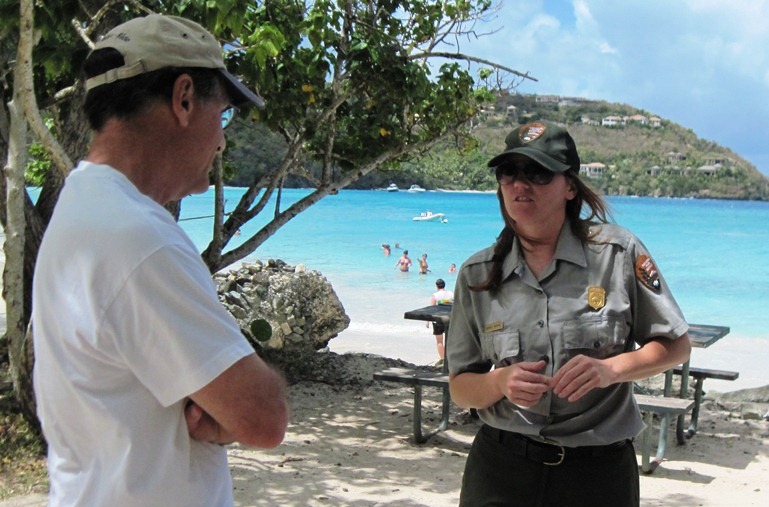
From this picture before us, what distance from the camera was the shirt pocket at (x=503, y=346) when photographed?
2.46m

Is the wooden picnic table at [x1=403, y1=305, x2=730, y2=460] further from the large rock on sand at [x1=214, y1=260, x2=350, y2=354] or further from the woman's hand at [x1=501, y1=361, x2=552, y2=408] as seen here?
the woman's hand at [x1=501, y1=361, x2=552, y2=408]

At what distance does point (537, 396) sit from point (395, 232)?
4973 centimetres

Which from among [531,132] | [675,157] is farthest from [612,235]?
[675,157]

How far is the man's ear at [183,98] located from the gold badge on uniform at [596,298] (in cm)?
133

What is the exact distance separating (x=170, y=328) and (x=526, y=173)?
1443mm

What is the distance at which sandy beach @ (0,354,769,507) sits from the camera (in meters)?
5.18

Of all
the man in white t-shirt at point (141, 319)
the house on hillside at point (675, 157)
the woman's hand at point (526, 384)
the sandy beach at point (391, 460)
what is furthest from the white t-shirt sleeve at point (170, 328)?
the house on hillside at point (675, 157)

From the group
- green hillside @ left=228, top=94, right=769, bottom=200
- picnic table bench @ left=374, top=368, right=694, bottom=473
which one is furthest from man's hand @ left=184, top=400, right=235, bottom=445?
green hillside @ left=228, top=94, right=769, bottom=200

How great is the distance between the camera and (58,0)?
5293mm

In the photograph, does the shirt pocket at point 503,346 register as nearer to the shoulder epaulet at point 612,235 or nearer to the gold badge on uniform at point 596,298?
the gold badge on uniform at point 596,298

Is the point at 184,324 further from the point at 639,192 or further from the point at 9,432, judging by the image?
the point at 639,192

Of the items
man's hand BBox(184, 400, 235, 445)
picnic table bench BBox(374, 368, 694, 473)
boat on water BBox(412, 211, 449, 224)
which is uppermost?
man's hand BBox(184, 400, 235, 445)

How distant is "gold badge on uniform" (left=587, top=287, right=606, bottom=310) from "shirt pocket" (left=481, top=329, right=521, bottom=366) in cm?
23

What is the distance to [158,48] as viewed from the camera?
5.06 feet
